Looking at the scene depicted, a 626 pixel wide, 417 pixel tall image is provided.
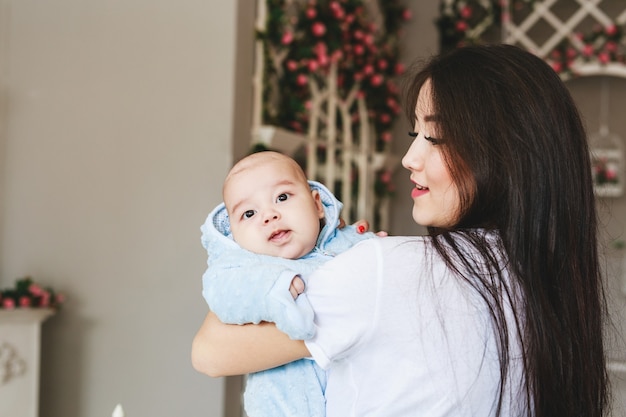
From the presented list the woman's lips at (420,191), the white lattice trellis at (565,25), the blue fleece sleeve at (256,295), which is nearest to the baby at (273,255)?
the blue fleece sleeve at (256,295)

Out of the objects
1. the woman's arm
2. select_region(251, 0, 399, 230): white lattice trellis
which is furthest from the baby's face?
select_region(251, 0, 399, 230): white lattice trellis

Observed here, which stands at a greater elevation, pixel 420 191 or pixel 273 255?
pixel 420 191

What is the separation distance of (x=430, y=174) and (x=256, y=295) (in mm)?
289

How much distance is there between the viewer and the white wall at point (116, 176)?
8.05 feet

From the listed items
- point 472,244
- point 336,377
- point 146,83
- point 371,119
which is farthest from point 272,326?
point 371,119

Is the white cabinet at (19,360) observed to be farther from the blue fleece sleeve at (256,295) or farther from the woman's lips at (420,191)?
the woman's lips at (420,191)

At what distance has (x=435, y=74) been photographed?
1032 mm

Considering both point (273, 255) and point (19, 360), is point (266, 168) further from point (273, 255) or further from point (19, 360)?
point (19, 360)

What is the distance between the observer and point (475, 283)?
899 millimetres

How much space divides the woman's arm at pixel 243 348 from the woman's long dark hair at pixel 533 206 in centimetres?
23

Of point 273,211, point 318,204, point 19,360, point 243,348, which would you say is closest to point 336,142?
point 19,360

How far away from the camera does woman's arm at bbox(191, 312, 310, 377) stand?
96cm

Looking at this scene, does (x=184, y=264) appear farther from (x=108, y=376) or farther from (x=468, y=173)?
(x=468, y=173)

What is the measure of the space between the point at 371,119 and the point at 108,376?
6.40ft
